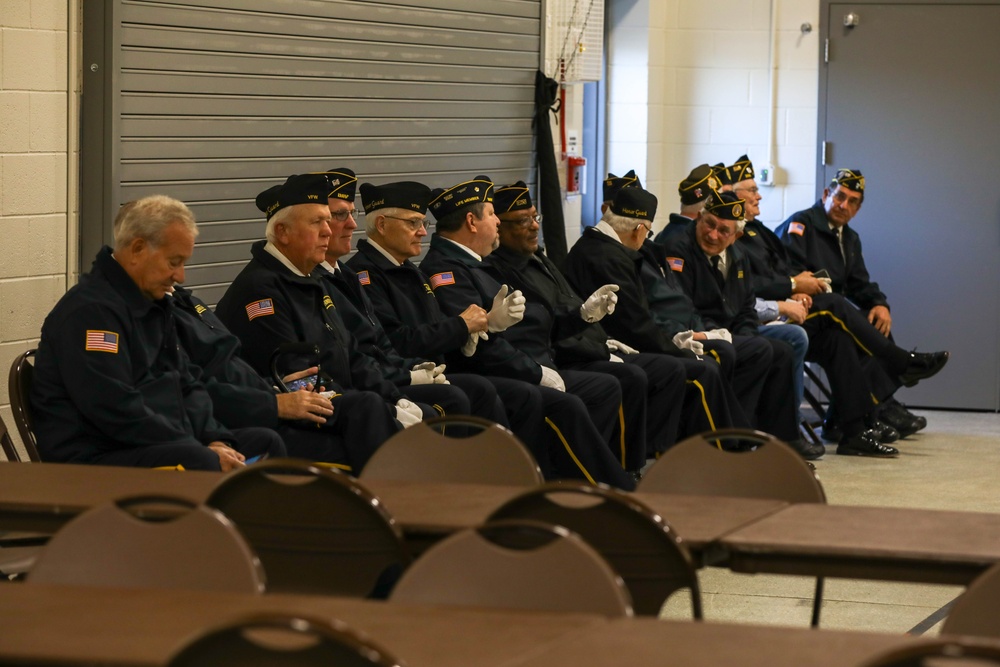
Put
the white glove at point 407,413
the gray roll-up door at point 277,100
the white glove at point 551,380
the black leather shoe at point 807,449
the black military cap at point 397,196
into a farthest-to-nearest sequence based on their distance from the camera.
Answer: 1. the black leather shoe at point 807,449
2. the white glove at point 551,380
3. the black military cap at point 397,196
4. the gray roll-up door at point 277,100
5. the white glove at point 407,413

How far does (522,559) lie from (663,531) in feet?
1.20

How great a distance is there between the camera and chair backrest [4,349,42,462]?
3725mm

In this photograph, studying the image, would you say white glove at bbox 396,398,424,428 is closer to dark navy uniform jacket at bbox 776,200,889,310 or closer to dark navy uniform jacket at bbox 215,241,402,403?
dark navy uniform jacket at bbox 215,241,402,403

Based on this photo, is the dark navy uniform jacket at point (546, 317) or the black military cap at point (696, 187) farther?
the black military cap at point (696, 187)

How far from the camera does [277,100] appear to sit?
5859 millimetres

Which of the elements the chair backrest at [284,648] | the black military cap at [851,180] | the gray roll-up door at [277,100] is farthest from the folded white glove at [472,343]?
→ the chair backrest at [284,648]

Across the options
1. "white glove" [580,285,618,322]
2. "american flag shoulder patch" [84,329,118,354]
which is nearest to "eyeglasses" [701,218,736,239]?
"white glove" [580,285,618,322]

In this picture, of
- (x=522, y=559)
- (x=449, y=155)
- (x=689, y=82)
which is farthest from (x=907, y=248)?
(x=522, y=559)

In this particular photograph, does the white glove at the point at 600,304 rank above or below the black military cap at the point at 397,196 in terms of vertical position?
below

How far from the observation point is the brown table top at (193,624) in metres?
1.94

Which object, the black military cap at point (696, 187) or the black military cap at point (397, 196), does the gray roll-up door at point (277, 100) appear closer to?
the black military cap at point (397, 196)

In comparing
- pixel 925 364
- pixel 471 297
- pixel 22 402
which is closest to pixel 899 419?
pixel 925 364

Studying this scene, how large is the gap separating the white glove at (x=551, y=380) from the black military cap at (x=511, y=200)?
75 centimetres

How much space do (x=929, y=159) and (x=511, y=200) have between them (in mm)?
3529
